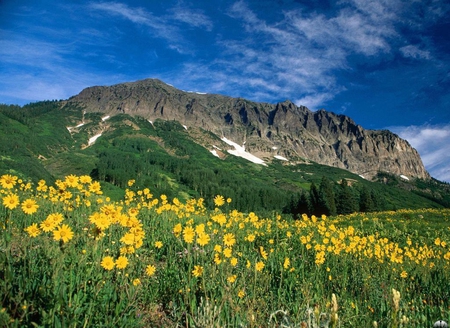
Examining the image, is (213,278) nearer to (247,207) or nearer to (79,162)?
(247,207)

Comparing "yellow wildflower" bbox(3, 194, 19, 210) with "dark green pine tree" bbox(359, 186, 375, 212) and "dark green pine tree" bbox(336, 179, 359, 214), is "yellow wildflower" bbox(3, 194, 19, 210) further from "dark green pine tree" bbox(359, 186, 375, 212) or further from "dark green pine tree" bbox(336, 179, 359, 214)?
"dark green pine tree" bbox(359, 186, 375, 212)

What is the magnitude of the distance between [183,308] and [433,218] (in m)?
21.7

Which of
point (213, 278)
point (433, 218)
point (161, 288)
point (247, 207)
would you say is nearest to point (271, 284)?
point (213, 278)

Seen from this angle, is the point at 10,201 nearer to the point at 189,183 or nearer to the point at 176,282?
the point at 176,282

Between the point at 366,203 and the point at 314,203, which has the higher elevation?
the point at 366,203

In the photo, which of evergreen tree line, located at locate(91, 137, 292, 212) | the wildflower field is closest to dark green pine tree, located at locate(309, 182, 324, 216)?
evergreen tree line, located at locate(91, 137, 292, 212)

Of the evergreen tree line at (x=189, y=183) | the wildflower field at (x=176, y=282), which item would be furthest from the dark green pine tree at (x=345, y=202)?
the wildflower field at (x=176, y=282)

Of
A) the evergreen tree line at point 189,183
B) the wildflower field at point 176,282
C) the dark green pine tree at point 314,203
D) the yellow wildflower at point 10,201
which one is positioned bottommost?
the wildflower field at point 176,282

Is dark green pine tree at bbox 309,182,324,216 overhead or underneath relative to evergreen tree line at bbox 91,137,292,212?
underneath

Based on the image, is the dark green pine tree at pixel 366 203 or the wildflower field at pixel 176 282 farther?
the dark green pine tree at pixel 366 203

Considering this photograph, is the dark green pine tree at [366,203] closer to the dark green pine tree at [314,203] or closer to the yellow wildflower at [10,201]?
the dark green pine tree at [314,203]

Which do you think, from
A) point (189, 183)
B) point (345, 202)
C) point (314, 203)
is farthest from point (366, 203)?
point (189, 183)

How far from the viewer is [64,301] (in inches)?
106

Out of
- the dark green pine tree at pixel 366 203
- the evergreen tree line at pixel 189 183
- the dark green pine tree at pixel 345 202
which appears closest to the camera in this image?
the dark green pine tree at pixel 366 203
